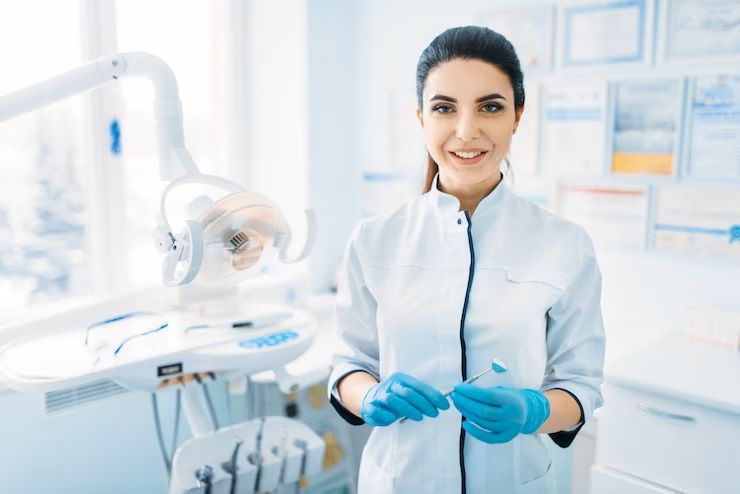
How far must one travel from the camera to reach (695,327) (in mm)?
1702

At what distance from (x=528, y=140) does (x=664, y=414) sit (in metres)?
0.90

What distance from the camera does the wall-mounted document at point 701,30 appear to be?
1634 millimetres

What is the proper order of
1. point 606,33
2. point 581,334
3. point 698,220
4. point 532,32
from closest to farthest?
point 581,334, point 698,220, point 606,33, point 532,32

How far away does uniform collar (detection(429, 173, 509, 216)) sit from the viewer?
1.07m

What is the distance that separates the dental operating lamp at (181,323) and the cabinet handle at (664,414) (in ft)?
2.47

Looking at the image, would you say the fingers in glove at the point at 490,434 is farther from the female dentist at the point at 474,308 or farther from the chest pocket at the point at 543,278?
the chest pocket at the point at 543,278

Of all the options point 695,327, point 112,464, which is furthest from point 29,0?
point 695,327

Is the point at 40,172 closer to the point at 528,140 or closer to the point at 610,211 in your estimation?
the point at 528,140

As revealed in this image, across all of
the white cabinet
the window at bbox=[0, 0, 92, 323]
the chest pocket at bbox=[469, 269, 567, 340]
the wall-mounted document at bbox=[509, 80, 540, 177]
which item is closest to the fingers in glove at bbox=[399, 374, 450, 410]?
the chest pocket at bbox=[469, 269, 567, 340]

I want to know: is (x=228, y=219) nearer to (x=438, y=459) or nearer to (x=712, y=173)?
(x=438, y=459)

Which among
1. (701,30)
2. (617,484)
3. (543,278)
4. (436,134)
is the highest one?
(701,30)

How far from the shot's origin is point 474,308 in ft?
3.33

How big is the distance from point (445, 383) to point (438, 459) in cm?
12

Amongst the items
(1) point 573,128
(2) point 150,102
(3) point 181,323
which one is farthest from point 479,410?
(2) point 150,102
